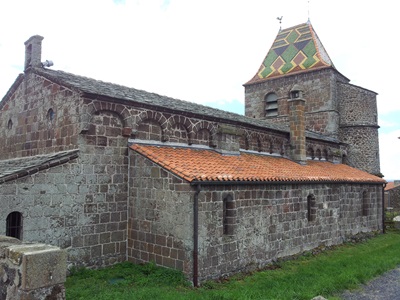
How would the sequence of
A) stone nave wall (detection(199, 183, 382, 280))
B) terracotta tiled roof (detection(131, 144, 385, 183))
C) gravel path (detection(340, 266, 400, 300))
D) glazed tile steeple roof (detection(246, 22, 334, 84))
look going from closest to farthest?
1. gravel path (detection(340, 266, 400, 300))
2. stone nave wall (detection(199, 183, 382, 280))
3. terracotta tiled roof (detection(131, 144, 385, 183))
4. glazed tile steeple roof (detection(246, 22, 334, 84))

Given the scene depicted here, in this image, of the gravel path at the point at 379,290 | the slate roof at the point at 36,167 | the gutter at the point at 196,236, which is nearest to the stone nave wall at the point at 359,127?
the gravel path at the point at 379,290

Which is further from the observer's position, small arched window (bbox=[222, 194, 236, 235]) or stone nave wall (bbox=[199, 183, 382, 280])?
small arched window (bbox=[222, 194, 236, 235])

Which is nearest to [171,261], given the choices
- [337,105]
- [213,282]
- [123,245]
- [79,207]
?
[213,282]

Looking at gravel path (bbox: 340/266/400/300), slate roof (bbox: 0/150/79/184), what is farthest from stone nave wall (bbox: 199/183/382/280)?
slate roof (bbox: 0/150/79/184)

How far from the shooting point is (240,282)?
Answer: 8.55 m

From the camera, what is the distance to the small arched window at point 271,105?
974 inches

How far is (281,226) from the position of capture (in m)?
11.2

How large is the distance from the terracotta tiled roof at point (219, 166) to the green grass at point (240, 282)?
2514mm

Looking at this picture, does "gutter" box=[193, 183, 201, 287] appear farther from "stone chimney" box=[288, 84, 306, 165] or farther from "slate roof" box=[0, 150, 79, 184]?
"stone chimney" box=[288, 84, 306, 165]

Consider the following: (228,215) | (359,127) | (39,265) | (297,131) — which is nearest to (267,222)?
(228,215)

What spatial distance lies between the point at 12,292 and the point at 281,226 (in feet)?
29.1

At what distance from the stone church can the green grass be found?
40cm

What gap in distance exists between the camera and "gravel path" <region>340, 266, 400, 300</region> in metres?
7.98

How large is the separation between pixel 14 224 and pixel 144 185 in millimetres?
3290
